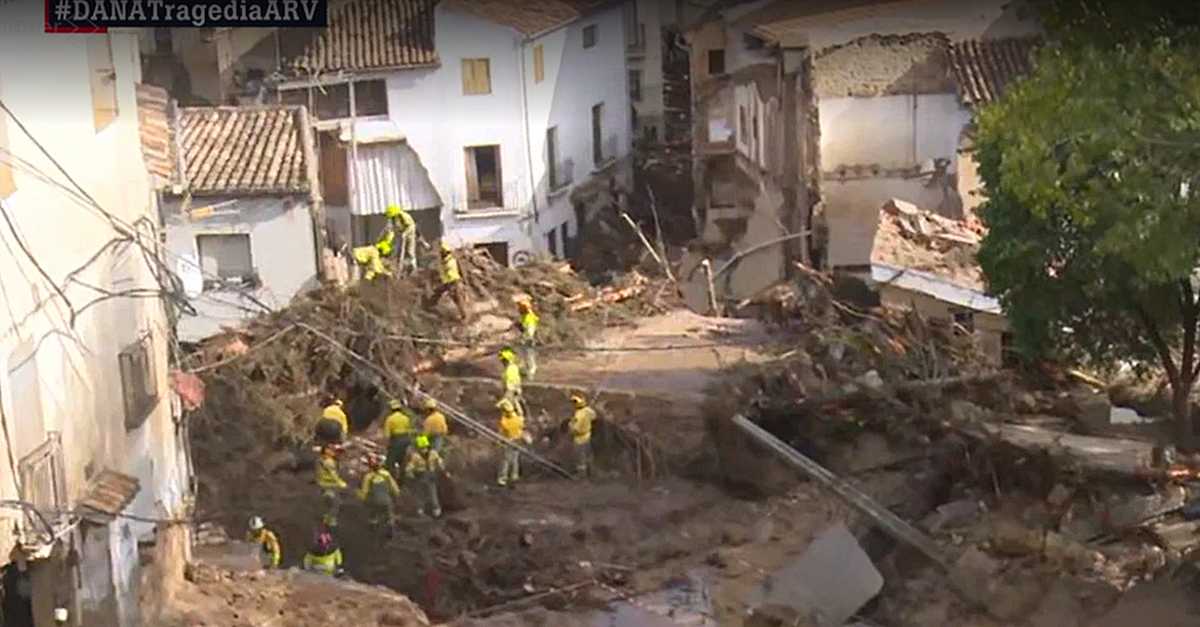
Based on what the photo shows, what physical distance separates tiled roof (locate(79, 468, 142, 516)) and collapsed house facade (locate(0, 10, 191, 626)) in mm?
11

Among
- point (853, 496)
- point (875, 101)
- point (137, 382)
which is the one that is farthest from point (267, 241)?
point (853, 496)

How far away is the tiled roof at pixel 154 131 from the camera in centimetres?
1092

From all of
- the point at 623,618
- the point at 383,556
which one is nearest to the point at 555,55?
the point at 383,556

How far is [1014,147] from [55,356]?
502 cm

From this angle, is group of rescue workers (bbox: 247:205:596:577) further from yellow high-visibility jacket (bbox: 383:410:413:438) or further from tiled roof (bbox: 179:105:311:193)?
tiled roof (bbox: 179:105:311:193)

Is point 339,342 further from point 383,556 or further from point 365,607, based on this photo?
point 365,607

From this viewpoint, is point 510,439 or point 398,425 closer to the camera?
point 398,425

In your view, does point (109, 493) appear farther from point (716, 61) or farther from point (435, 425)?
point (716, 61)

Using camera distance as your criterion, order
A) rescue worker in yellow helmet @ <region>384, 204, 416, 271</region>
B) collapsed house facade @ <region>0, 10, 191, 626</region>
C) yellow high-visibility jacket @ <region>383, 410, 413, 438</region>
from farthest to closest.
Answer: rescue worker in yellow helmet @ <region>384, 204, 416, 271</region>
yellow high-visibility jacket @ <region>383, 410, 413, 438</region>
collapsed house facade @ <region>0, 10, 191, 626</region>

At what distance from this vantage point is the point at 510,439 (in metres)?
14.4

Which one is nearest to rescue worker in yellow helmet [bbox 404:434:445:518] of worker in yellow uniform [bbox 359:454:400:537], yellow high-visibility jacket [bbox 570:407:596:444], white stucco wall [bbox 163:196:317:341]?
worker in yellow uniform [bbox 359:454:400:537]

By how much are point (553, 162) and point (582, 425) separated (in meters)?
10.9

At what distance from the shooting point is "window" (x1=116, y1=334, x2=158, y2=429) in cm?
988

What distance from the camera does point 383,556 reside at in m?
13.3
